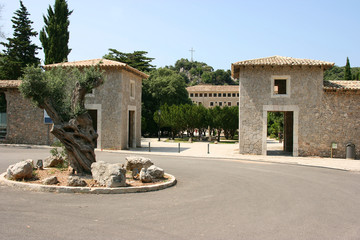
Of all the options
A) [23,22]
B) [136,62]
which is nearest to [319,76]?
[23,22]

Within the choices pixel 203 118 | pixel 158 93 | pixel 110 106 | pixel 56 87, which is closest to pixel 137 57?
pixel 158 93

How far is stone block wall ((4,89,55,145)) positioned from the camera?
23875 mm

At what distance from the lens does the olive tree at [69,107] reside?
34.2ft

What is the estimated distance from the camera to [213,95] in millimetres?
81125

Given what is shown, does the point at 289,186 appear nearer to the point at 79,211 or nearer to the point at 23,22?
the point at 79,211

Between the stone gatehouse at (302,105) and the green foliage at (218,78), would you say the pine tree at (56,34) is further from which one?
the green foliage at (218,78)

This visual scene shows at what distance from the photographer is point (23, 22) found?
38.0 meters

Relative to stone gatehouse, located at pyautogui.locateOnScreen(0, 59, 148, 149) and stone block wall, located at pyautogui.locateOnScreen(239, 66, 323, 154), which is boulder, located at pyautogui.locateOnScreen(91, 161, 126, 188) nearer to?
stone block wall, located at pyautogui.locateOnScreen(239, 66, 323, 154)

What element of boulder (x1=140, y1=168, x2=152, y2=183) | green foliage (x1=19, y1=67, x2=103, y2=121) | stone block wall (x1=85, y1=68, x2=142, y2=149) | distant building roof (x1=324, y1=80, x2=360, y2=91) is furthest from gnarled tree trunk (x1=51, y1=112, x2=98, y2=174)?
distant building roof (x1=324, y1=80, x2=360, y2=91)

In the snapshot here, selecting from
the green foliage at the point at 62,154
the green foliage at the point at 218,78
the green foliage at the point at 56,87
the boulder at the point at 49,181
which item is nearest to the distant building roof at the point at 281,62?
the green foliage at the point at 56,87

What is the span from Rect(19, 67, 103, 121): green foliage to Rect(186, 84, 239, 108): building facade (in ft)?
227

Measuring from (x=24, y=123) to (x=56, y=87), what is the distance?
1524cm

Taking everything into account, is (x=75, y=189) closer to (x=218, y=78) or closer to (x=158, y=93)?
(x=158, y=93)

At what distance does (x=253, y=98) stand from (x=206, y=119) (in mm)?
17187
